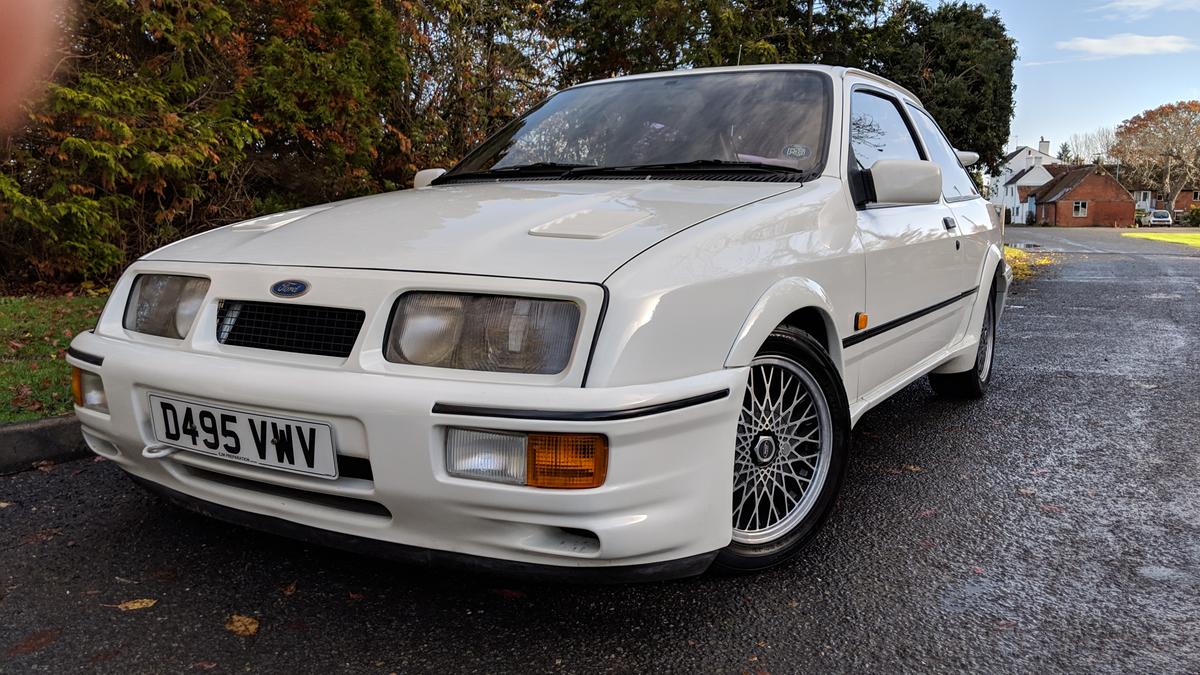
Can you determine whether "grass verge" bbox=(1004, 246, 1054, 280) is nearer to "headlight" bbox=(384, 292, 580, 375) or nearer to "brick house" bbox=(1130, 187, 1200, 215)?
"headlight" bbox=(384, 292, 580, 375)

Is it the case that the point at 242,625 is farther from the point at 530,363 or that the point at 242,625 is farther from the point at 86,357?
the point at 530,363

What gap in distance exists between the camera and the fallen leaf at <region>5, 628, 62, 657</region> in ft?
6.72

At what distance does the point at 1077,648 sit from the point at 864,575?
56cm

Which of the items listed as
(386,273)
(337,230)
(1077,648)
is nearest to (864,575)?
(1077,648)

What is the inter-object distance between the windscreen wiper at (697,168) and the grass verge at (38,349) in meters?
2.52

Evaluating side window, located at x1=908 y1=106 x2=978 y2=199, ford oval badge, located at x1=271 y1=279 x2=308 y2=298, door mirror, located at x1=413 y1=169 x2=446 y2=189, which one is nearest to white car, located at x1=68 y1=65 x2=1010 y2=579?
ford oval badge, located at x1=271 y1=279 x2=308 y2=298

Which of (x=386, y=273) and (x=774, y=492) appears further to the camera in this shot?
(x=774, y=492)

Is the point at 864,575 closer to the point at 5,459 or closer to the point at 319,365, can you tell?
the point at 319,365

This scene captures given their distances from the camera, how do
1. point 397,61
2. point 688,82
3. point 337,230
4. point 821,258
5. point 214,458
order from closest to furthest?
point 214,458
point 337,230
point 821,258
point 688,82
point 397,61

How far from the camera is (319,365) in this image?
2.06 meters

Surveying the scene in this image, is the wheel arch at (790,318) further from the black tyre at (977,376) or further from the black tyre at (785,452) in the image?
the black tyre at (977,376)

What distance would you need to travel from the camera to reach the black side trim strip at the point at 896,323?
2.88 m

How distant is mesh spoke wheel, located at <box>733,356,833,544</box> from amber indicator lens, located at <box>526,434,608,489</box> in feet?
1.96

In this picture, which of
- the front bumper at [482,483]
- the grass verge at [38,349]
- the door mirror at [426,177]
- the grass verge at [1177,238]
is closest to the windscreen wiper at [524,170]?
the door mirror at [426,177]
